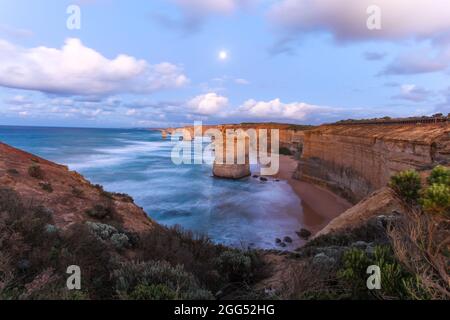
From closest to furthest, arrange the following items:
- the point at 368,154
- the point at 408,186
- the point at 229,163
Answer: the point at 408,186
the point at 368,154
the point at 229,163

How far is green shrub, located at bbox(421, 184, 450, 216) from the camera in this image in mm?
4809

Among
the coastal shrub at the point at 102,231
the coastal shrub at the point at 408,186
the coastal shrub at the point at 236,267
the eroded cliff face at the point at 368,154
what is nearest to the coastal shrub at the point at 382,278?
the coastal shrub at the point at 408,186

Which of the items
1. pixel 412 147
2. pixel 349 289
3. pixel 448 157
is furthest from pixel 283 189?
pixel 349 289

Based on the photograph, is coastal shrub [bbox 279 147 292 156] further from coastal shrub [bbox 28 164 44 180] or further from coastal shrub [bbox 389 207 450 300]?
coastal shrub [bbox 389 207 450 300]

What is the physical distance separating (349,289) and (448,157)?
11.6 meters

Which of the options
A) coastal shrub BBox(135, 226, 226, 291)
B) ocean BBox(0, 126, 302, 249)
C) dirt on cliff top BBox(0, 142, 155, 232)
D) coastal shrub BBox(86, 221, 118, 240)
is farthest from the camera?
ocean BBox(0, 126, 302, 249)

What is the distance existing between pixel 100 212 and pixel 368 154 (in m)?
18.9

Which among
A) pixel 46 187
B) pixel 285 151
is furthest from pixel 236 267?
pixel 285 151

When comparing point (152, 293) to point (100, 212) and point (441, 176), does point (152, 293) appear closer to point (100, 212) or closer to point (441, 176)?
point (441, 176)

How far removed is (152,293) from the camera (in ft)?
13.8

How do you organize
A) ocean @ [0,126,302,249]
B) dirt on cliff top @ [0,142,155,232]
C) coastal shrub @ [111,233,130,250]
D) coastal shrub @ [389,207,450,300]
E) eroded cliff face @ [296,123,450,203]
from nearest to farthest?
coastal shrub @ [389,207,450,300] → coastal shrub @ [111,233,130,250] → dirt on cliff top @ [0,142,155,232] → eroded cliff face @ [296,123,450,203] → ocean @ [0,126,302,249]

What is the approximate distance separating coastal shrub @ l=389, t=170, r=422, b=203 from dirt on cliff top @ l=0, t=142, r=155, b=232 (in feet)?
29.7

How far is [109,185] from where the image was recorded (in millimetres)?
38469

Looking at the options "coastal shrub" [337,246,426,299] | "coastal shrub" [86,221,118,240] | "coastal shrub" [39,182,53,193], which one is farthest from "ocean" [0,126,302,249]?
"coastal shrub" [337,246,426,299]
